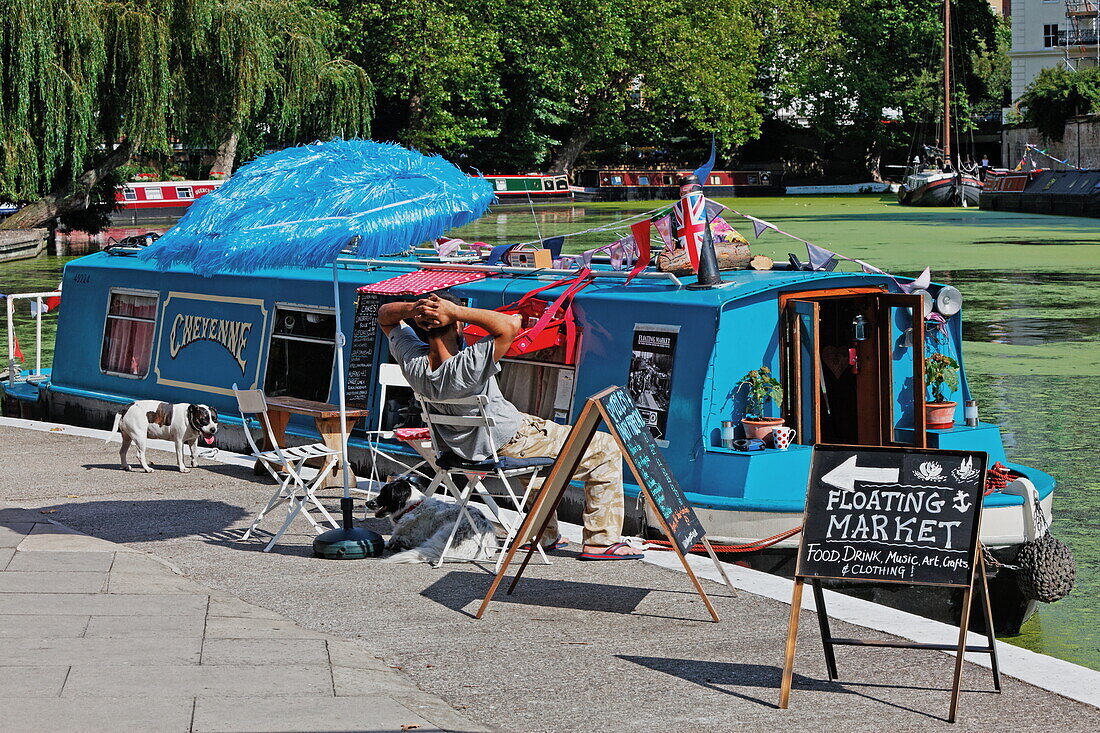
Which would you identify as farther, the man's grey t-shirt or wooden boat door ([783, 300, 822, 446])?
wooden boat door ([783, 300, 822, 446])

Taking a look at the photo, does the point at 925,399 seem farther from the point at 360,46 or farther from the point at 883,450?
the point at 360,46

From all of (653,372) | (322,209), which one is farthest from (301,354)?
(322,209)

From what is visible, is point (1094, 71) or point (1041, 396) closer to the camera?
point (1041, 396)

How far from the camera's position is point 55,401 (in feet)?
48.6

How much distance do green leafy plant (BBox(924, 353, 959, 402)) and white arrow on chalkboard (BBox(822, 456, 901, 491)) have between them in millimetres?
4086

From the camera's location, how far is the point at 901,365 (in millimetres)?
9883

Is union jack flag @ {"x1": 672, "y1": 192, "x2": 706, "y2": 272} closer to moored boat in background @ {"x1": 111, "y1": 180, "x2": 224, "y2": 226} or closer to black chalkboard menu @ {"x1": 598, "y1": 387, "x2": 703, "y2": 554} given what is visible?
black chalkboard menu @ {"x1": 598, "y1": 387, "x2": 703, "y2": 554}

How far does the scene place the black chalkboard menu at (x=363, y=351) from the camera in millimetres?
11336

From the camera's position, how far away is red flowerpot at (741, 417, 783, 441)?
8.98 meters

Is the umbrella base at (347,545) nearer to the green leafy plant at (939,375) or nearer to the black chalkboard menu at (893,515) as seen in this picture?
the black chalkboard menu at (893,515)

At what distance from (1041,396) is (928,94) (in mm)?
59664

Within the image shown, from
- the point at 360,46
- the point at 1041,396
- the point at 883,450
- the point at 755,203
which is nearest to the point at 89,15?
the point at 1041,396

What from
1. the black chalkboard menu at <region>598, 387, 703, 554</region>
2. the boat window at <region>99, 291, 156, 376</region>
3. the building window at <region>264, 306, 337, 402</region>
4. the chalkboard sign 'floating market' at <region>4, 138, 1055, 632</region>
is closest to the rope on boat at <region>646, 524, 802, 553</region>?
the chalkboard sign 'floating market' at <region>4, 138, 1055, 632</region>

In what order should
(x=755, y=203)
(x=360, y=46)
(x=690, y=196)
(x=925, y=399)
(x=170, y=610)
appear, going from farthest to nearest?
(x=755, y=203), (x=360, y=46), (x=925, y=399), (x=690, y=196), (x=170, y=610)
